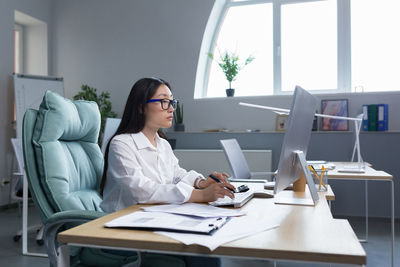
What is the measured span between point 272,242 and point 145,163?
2.73 feet

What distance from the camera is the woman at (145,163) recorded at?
1331mm

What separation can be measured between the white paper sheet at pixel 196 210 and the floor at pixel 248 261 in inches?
65.6

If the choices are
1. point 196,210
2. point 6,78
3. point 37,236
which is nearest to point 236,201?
point 196,210

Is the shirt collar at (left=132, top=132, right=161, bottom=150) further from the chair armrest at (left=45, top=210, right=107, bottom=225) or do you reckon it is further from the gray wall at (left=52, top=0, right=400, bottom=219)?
the gray wall at (left=52, top=0, right=400, bottom=219)

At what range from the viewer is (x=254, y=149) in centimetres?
461

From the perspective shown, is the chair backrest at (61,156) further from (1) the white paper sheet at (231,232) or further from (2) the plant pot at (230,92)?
(2) the plant pot at (230,92)

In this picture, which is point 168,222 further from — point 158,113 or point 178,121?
point 178,121

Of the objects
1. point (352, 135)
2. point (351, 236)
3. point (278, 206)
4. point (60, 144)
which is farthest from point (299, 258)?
point (352, 135)

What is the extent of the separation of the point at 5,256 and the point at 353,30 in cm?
436

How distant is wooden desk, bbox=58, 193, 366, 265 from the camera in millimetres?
764

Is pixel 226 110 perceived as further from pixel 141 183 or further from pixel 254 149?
pixel 141 183

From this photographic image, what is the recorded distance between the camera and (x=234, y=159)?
302 centimetres

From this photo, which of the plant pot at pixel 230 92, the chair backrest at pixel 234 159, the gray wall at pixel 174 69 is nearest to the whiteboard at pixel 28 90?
the gray wall at pixel 174 69

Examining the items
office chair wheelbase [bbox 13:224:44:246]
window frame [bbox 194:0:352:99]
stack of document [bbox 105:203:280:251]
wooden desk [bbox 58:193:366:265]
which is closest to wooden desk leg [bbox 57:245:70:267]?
wooden desk [bbox 58:193:366:265]
